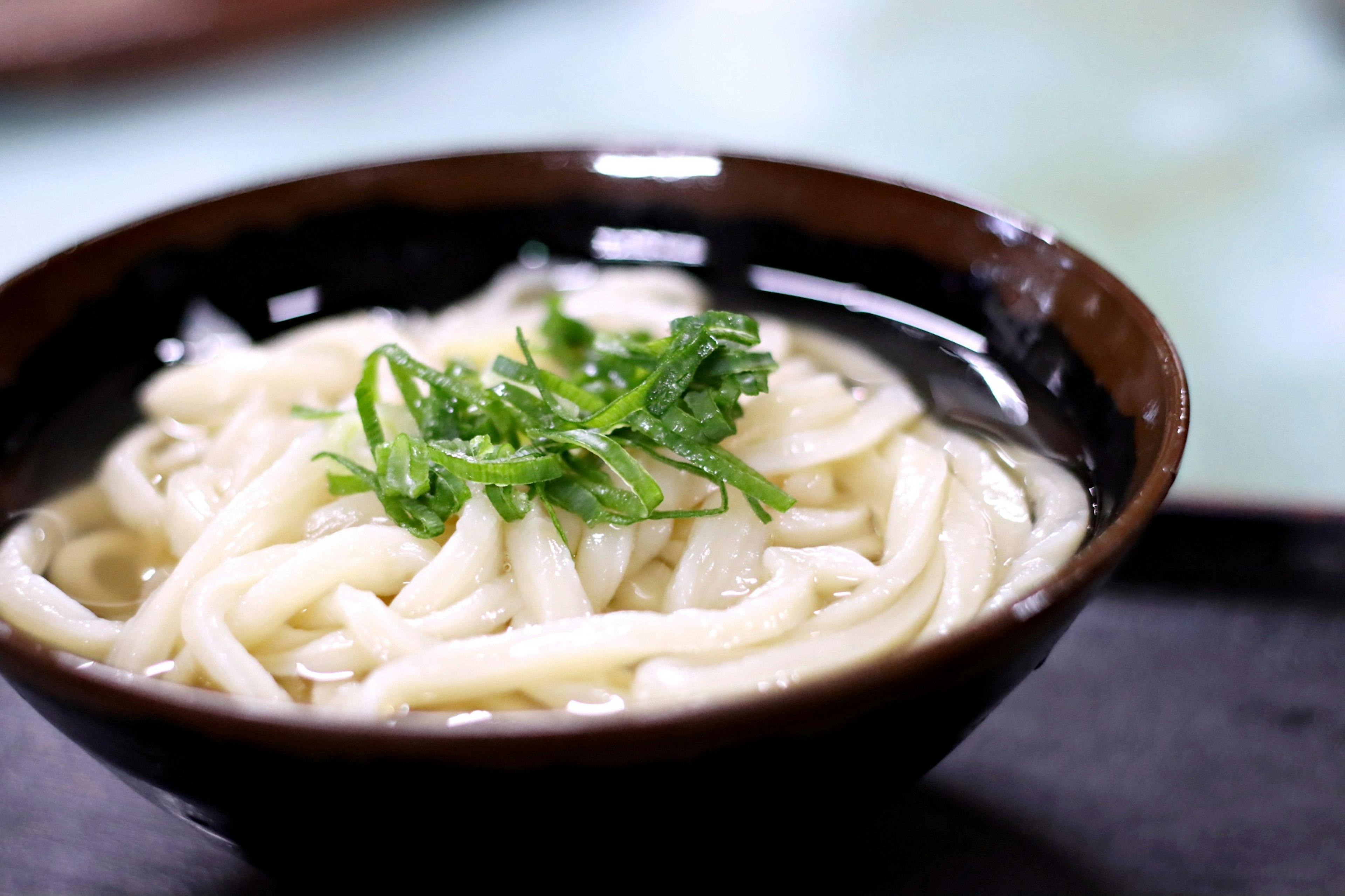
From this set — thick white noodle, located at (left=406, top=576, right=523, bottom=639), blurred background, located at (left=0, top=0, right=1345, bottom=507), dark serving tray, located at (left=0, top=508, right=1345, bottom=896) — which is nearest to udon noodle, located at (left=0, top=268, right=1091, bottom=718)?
thick white noodle, located at (left=406, top=576, right=523, bottom=639)

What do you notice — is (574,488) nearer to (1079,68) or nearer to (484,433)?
(484,433)

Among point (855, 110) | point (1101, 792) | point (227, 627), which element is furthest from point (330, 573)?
point (855, 110)

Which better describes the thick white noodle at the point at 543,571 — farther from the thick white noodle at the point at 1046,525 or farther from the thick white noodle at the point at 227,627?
→ the thick white noodle at the point at 1046,525

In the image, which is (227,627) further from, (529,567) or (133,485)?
(133,485)

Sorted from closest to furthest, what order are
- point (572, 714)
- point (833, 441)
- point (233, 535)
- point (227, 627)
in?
point (572, 714), point (227, 627), point (233, 535), point (833, 441)

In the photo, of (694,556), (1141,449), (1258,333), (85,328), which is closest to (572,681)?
(694,556)

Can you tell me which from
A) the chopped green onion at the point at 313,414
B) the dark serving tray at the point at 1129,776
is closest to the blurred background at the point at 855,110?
the dark serving tray at the point at 1129,776
